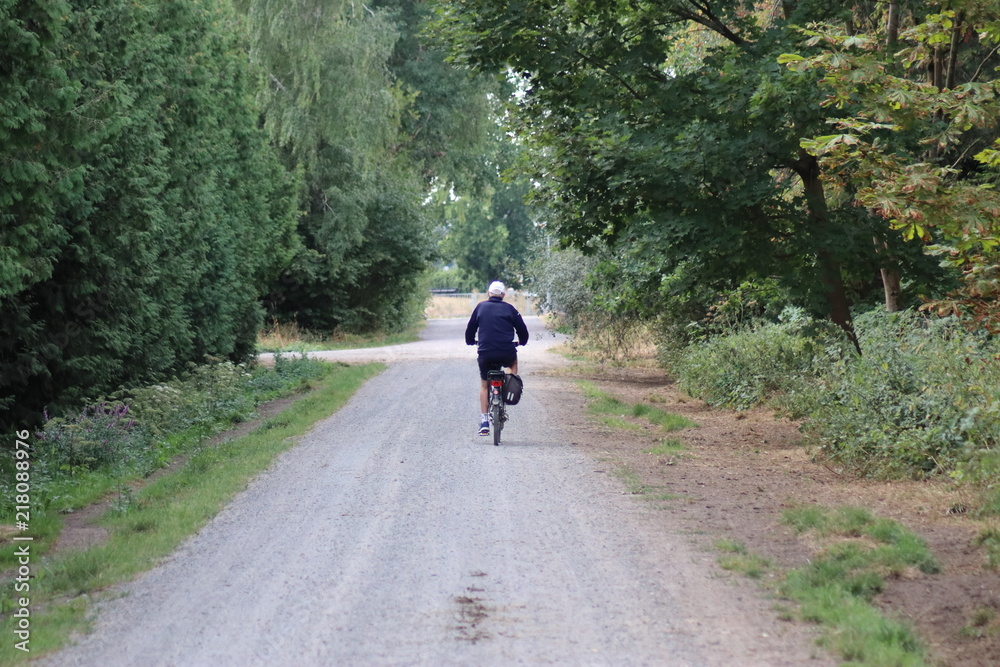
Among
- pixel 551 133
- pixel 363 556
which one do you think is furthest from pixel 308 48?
pixel 363 556

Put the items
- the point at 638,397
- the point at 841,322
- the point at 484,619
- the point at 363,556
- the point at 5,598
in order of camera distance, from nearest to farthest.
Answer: the point at 484,619 → the point at 5,598 → the point at 363,556 → the point at 841,322 → the point at 638,397

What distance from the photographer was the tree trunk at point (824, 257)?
488 inches

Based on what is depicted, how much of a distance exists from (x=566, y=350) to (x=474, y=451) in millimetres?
22383

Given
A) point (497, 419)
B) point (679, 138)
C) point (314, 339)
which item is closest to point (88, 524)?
point (497, 419)

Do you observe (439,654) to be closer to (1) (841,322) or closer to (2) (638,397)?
(1) (841,322)

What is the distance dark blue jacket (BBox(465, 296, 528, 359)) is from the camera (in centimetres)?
1300

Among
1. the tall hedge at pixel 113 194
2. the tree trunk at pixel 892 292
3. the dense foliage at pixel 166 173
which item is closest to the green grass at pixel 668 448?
the tree trunk at pixel 892 292

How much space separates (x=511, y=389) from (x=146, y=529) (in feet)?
17.9

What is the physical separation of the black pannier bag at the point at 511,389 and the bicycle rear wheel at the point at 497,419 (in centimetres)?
17

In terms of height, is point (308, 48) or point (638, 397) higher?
point (308, 48)

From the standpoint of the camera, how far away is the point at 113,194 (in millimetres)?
13430

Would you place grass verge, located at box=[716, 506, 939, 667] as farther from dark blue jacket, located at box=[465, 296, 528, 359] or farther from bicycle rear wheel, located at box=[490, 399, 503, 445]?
dark blue jacket, located at box=[465, 296, 528, 359]

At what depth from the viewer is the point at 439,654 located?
16.8ft
